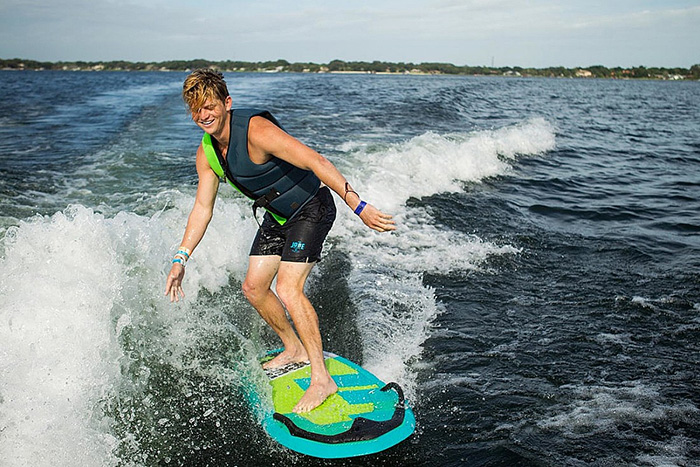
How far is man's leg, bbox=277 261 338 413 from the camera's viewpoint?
13.1 ft

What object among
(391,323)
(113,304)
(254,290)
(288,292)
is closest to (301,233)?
(288,292)

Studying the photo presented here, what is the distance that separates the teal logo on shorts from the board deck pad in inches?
42.6

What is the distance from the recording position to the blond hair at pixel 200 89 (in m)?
3.49

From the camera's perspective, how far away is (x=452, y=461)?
11.9 ft

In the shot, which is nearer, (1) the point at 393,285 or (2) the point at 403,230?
(1) the point at 393,285

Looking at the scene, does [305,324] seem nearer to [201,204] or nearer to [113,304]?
[201,204]

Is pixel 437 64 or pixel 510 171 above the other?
pixel 437 64

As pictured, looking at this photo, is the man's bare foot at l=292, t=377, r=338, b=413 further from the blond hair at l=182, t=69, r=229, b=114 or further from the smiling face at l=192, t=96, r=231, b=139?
the blond hair at l=182, t=69, r=229, b=114

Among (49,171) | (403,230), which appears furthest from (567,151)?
(49,171)

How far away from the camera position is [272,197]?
4.02 m

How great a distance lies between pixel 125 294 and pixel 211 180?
1.62 m

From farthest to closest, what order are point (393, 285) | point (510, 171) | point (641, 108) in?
point (641, 108) → point (510, 171) → point (393, 285)

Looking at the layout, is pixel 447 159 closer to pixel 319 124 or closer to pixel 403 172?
pixel 403 172

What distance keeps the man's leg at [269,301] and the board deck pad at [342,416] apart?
15 centimetres
